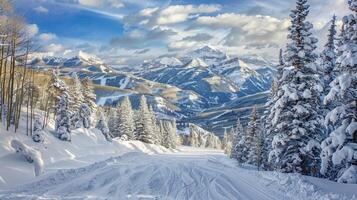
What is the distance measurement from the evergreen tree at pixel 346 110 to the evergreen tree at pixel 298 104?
5365mm

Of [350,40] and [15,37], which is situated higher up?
[15,37]

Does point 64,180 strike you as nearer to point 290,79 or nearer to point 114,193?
point 114,193

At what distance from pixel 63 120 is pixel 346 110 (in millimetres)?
37513

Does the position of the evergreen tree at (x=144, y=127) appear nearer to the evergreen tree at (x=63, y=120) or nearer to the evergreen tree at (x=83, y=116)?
the evergreen tree at (x=83, y=116)

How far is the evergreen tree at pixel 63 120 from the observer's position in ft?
153

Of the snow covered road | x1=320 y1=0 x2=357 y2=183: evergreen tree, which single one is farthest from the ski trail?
x1=320 y1=0 x2=357 y2=183: evergreen tree

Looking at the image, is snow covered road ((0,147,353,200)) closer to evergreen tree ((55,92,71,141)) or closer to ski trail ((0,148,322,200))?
ski trail ((0,148,322,200))

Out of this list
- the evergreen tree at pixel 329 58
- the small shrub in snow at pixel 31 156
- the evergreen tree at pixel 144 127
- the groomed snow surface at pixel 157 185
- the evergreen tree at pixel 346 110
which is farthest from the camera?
the evergreen tree at pixel 144 127

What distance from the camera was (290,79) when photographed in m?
27.2

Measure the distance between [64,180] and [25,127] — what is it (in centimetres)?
2636

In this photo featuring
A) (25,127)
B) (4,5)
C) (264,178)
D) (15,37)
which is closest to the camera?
(264,178)

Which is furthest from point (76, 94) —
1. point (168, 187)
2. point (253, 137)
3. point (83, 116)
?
point (168, 187)

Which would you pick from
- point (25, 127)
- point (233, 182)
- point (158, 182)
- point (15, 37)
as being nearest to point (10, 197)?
point (158, 182)

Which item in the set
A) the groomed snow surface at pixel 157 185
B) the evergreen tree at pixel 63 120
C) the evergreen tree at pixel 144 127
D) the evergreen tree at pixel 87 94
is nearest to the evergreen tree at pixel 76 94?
the evergreen tree at pixel 87 94
